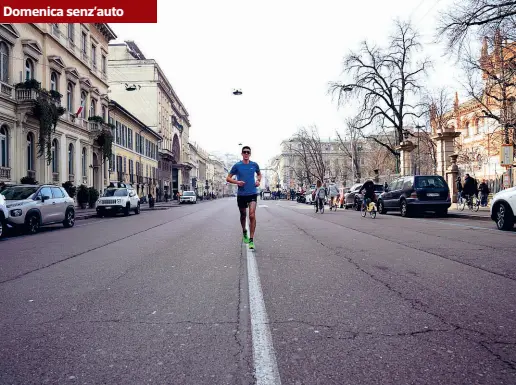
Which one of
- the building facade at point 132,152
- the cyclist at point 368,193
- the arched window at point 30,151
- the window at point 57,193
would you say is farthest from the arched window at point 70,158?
the cyclist at point 368,193

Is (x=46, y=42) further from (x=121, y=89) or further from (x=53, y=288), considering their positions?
(x=121, y=89)

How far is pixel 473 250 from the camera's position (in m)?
7.88

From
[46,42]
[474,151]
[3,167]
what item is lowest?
[3,167]

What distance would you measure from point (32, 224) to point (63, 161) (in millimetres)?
18046

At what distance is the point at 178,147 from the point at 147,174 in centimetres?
3094

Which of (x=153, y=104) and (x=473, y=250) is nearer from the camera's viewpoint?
(x=473, y=250)

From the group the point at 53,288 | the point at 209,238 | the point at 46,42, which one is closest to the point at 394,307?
the point at 53,288

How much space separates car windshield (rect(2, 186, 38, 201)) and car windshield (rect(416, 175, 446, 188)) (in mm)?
14820

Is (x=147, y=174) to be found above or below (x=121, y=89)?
below

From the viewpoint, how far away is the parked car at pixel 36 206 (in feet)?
43.1

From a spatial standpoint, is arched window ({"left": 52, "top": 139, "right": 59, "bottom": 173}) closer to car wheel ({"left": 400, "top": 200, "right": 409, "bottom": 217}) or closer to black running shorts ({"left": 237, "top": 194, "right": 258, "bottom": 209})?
car wheel ({"left": 400, "top": 200, "right": 409, "bottom": 217})

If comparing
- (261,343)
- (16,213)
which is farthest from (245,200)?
(16,213)

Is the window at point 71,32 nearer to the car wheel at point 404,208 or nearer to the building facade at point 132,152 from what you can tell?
the building facade at point 132,152

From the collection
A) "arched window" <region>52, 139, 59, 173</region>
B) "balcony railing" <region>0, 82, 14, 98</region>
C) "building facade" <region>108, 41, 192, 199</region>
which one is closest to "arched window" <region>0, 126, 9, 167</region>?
"balcony railing" <region>0, 82, 14, 98</region>
